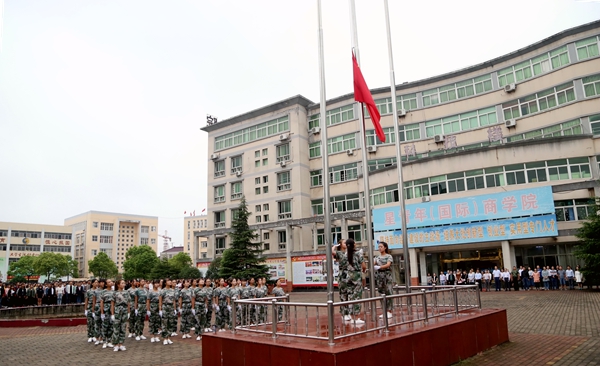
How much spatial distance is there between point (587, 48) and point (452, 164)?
10.5m

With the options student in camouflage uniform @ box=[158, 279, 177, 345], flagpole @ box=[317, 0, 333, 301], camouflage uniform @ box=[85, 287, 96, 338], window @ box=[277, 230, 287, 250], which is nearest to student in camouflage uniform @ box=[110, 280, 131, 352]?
student in camouflage uniform @ box=[158, 279, 177, 345]

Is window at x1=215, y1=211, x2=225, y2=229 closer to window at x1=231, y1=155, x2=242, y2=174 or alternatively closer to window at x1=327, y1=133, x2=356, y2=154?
window at x1=231, y1=155, x2=242, y2=174

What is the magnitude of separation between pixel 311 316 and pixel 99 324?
7.51 metres

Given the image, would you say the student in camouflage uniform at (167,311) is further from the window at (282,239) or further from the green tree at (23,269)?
the green tree at (23,269)

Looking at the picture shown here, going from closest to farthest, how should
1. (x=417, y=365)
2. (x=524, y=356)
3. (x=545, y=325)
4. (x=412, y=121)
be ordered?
(x=417, y=365) → (x=524, y=356) → (x=545, y=325) → (x=412, y=121)

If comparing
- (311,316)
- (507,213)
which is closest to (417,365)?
(311,316)

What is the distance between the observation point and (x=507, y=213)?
83.1 ft

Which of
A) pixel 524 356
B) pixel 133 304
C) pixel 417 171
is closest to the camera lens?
pixel 524 356

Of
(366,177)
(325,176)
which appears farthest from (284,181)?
(325,176)

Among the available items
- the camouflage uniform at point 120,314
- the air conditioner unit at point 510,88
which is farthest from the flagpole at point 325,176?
the air conditioner unit at point 510,88

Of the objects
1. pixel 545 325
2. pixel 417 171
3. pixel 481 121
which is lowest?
pixel 545 325

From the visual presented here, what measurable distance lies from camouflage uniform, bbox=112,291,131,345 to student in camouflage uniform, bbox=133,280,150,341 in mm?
437

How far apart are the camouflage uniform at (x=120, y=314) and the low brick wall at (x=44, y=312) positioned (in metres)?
11.2

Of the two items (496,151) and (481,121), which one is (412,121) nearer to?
(481,121)
